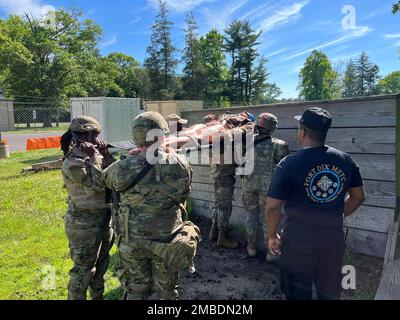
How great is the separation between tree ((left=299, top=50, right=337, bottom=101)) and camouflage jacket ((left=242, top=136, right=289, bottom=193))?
50.9m

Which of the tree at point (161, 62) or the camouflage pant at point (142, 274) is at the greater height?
the tree at point (161, 62)

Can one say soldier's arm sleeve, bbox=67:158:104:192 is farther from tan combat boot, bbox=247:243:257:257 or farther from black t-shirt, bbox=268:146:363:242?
tan combat boot, bbox=247:243:257:257

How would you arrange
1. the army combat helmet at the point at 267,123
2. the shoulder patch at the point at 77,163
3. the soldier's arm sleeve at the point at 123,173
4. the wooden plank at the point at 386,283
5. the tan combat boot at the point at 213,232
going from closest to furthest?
the soldier's arm sleeve at the point at 123,173 → the wooden plank at the point at 386,283 → the shoulder patch at the point at 77,163 → the army combat helmet at the point at 267,123 → the tan combat boot at the point at 213,232

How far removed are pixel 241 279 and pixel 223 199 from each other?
1452mm

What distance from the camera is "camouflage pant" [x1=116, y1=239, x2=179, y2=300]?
10.0ft

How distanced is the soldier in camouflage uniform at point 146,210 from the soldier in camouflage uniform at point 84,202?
349mm

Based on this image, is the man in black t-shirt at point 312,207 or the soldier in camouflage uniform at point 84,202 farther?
the soldier in camouflage uniform at point 84,202

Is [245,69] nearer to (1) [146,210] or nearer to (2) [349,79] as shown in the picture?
(2) [349,79]

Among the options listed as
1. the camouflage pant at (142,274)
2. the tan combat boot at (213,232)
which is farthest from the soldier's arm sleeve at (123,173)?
the tan combat boot at (213,232)

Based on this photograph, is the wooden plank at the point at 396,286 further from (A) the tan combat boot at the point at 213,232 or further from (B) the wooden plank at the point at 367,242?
(A) the tan combat boot at the point at 213,232

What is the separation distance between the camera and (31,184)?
10.1 metres

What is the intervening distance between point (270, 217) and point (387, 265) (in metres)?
1.71

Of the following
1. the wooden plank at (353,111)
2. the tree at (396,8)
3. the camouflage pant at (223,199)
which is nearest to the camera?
the wooden plank at (353,111)

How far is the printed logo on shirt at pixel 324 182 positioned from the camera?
274 centimetres
